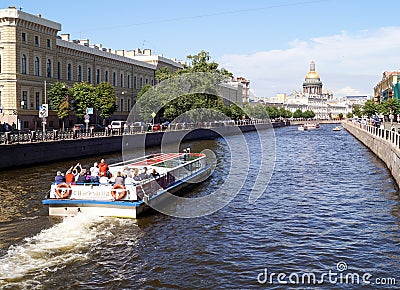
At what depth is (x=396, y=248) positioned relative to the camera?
1614 centimetres

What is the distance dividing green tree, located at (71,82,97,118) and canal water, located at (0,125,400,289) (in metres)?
33.0

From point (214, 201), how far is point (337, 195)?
626cm

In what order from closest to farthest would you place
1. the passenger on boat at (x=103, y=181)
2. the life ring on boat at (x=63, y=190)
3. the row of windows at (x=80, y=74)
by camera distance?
the life ring on boat at (x=63, y=190) → the passenger on boat at (x=103, y=181) → the row of windows at (x=80, y=74)

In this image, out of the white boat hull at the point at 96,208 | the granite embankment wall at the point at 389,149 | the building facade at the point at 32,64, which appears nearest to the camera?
the white boat hull at the point at 96,208

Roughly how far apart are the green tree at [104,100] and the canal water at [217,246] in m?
35.4

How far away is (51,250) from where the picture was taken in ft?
49.2

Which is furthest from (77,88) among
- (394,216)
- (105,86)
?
(394,216)

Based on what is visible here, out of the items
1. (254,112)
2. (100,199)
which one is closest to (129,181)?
(100,199)

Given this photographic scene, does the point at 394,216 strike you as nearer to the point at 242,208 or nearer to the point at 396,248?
the point at 396,248

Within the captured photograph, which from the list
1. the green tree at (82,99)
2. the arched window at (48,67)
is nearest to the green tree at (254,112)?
the arched window at (48,67)

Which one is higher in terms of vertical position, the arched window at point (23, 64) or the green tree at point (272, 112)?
the arched window at point (23, 64)

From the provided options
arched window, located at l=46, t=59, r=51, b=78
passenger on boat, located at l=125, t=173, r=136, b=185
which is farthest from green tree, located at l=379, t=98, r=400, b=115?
passenger on boat, located at l=125, t=173, r=136, b=185

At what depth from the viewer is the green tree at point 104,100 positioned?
60094 mm

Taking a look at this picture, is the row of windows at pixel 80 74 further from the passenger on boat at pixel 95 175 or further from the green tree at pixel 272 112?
the green tree at pixel 272 112
